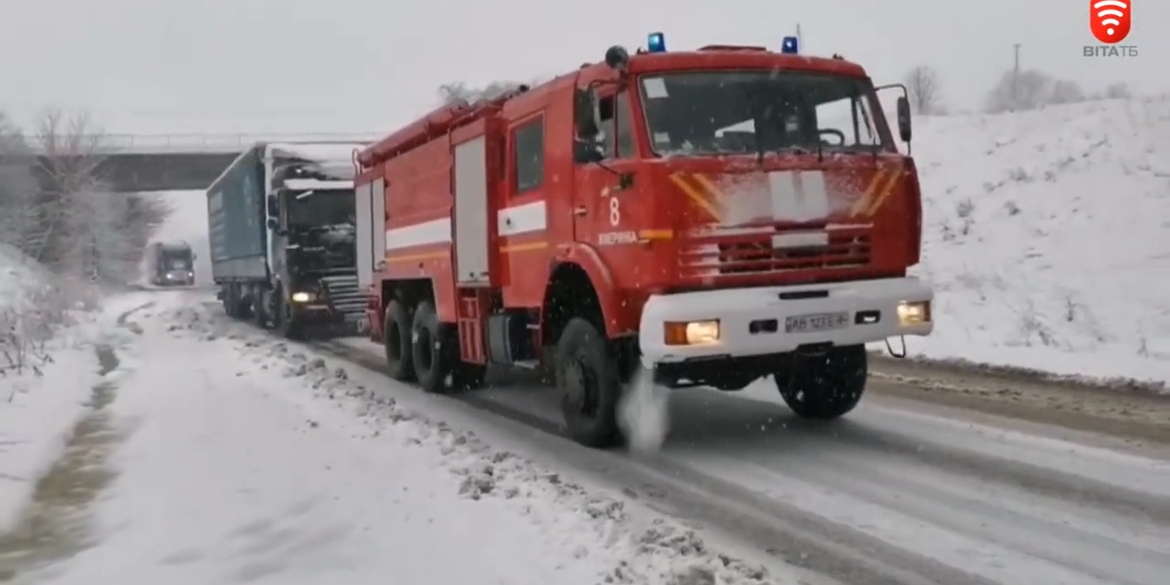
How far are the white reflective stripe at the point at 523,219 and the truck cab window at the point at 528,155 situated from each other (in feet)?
0.54

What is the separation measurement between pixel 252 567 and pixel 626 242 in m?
3.28

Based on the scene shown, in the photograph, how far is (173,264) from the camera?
7538 cm

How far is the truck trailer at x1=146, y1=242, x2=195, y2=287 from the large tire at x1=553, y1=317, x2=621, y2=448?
237 ft

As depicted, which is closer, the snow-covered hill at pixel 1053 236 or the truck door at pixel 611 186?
the truck door at pixel 611 186

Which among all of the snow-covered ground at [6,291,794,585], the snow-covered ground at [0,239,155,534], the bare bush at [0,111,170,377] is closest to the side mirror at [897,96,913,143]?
the snow-covered ground at [6,291,794,585]

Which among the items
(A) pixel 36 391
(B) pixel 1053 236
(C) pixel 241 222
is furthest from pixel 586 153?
(C) pixel 241 222

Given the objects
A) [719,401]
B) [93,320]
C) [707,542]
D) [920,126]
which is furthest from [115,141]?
[707,542]

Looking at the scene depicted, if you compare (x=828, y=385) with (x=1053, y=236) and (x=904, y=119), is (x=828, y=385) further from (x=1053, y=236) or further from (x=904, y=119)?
(x=1053, y=236)

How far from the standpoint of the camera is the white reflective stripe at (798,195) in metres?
7.24

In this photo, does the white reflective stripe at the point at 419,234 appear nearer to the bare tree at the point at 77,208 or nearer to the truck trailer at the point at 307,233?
the truck trailer at the point at 307,233

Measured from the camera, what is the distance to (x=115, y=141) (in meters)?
62.0

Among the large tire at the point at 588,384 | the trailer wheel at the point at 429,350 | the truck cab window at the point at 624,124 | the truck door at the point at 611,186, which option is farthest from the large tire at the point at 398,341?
the truck cab window at the point at 624,124

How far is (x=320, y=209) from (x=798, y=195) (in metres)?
14.4

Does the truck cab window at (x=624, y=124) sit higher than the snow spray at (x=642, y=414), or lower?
higher
